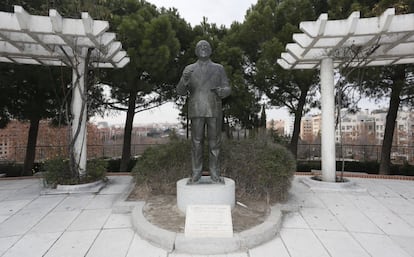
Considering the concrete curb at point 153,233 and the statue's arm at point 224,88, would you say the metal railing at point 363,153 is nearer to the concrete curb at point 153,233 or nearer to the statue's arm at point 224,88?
the statue's arm at point 224,88

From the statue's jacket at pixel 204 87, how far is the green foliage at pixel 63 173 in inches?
122

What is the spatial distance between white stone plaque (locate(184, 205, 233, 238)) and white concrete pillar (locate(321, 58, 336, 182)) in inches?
134

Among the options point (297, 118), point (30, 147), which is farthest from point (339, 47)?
point (30, 147)

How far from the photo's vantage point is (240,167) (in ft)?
15.6

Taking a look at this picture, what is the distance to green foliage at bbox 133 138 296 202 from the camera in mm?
4492

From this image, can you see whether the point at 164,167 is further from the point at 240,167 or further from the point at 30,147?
the point at 30,147

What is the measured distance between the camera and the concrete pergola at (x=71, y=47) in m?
4.52

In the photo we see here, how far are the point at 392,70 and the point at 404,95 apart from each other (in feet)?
3.40

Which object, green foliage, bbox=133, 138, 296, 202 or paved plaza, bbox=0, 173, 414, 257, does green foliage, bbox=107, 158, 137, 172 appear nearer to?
paved plaza, bbox=0, 173, 414, 257

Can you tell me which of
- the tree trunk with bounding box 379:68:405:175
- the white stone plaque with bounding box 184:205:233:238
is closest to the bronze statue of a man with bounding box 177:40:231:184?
the white stone plaque with bounding box 184:205:233:238

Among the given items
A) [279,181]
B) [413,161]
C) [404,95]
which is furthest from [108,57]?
[413,161]

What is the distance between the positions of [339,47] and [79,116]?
5554 mm

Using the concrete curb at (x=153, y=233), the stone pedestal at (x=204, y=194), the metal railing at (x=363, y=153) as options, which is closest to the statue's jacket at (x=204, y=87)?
the stone pedestal at (x=204, y=194)

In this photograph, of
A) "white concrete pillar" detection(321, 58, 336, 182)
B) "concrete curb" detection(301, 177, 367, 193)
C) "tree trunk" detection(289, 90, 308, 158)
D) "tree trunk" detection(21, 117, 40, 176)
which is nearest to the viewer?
"concrete curb" detection(301, 177, 367, 193)
